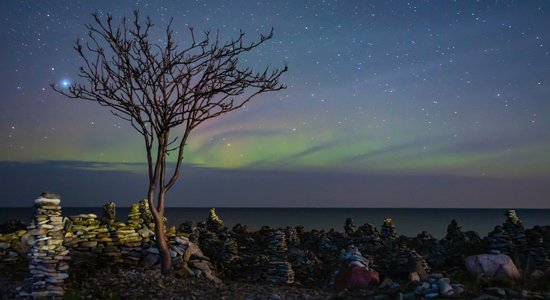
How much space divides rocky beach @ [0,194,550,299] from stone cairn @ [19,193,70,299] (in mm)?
26

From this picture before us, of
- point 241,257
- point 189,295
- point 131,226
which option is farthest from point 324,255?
point 189,295

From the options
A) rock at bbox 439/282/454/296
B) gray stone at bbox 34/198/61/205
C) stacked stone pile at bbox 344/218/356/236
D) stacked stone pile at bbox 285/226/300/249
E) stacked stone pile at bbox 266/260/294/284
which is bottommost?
stacked stone pile at bbox 266/260/294/284

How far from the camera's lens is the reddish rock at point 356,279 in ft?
47.1

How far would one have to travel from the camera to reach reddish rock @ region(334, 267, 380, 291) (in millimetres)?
14352

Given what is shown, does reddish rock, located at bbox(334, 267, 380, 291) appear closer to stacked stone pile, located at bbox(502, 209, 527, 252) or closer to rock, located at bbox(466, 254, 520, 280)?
rock, located at bbox(466, 254, 520, 280)

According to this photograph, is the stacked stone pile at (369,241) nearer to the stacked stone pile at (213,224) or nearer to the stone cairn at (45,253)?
the stacked stone pile at (213,224)

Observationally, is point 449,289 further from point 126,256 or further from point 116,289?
point 126,256

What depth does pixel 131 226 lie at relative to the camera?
19.4 meters

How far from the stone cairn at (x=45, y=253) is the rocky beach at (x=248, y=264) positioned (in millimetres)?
26

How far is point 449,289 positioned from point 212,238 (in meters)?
15.2

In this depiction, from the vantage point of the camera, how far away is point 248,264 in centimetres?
2023

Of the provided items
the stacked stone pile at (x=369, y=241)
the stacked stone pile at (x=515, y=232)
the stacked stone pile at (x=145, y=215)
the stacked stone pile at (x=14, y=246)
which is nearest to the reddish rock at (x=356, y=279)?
the stacked stone pile at (x=145, y=215)

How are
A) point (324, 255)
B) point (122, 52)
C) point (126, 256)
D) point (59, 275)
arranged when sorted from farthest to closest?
A: point (324, 255), point (126, 256), point (122, 52), point (59, 275)

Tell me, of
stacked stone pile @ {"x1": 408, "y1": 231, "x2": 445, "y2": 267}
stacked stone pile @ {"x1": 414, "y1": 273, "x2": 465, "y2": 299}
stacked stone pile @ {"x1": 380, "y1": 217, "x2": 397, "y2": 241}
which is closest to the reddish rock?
stacked stone pile @ {"x1": 414, "y1": 273, "x2": 465, "y2": 299}
